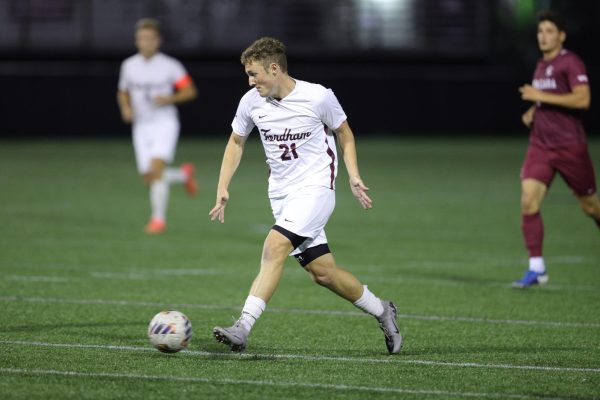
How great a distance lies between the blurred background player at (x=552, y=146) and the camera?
10.7 metres

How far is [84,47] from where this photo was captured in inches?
1243

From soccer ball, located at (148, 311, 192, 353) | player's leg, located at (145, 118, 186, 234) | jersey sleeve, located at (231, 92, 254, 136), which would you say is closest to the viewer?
soccer ball, located at (148, 311, 192, 353)

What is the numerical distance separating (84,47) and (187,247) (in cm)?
1893

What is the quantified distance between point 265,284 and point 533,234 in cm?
422

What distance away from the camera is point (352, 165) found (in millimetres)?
7594

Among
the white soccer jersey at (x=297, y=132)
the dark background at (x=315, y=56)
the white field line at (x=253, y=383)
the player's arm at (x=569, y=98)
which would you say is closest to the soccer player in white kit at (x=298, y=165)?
the white soccer jersey at (x=297, y=132)

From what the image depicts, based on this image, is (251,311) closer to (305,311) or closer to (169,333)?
(169,333)

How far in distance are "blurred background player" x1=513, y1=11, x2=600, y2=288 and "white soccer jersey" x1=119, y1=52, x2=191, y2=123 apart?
6.03 metres

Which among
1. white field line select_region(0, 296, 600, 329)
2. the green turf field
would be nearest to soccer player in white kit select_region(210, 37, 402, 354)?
the green turf field

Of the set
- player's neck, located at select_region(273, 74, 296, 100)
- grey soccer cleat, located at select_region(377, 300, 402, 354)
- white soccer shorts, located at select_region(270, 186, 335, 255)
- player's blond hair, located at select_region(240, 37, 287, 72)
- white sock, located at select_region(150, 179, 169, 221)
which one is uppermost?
player's blond hair, located at select_region(240, 37, 287, 72)

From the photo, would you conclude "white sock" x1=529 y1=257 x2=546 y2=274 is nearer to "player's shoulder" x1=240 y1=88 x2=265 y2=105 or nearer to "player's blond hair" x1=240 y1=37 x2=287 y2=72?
"player's shoulder" x1=240 y1=88 x2=265 y2=105

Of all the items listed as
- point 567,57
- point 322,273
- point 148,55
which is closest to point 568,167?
point 567,57

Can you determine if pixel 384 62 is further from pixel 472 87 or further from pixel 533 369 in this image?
pixel 533 369

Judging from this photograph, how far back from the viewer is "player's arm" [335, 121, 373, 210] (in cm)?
747
